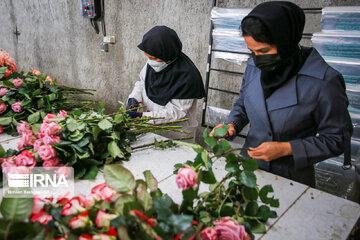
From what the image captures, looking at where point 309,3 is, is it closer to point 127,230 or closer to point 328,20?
point 328,20

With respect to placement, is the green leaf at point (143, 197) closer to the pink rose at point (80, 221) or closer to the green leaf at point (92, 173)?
the pink rose at point (80, 221)

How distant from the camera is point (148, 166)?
4.10 feet

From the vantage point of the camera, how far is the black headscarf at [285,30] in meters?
1.14

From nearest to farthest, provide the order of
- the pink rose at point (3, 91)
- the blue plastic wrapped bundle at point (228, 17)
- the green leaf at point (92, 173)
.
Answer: the green leaf at point (92, 173)
the pink rose at point (3, 91)
the blue plastic wrapped bundle at point (228, 17)

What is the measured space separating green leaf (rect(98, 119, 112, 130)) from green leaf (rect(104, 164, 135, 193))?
55 centimetres

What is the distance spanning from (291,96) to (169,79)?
1066 mm

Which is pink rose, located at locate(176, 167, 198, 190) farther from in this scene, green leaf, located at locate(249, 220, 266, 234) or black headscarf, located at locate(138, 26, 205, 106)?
black headscarf, located at locate(138, 26, 205, 106)

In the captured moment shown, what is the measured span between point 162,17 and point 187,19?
15.1 inches

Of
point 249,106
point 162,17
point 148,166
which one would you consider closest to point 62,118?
point 148,166

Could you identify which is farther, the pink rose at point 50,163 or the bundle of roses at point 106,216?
the pink rose at point 50,163

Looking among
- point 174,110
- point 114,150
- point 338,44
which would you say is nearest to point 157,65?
point 174,110

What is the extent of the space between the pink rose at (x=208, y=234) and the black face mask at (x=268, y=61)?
2.83ft

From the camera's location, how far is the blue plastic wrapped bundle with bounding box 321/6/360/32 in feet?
6.15

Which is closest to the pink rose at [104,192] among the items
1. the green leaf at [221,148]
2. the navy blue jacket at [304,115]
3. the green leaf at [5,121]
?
the green leaf at [221,148]
